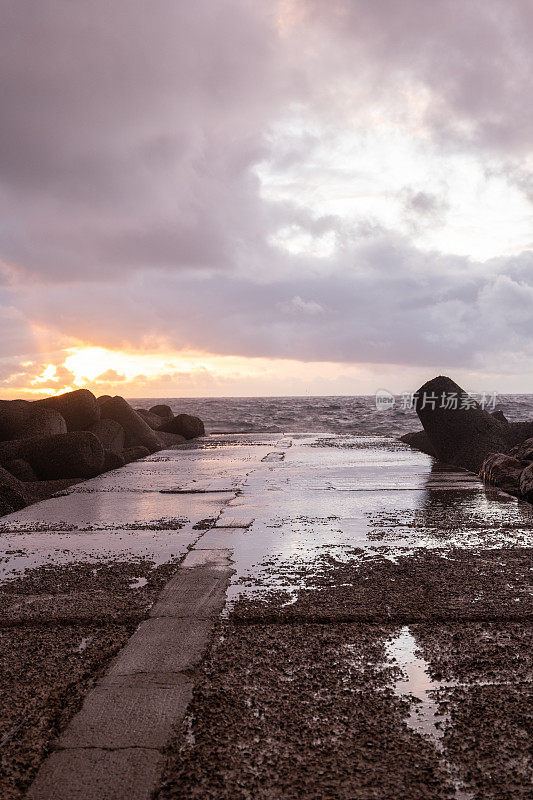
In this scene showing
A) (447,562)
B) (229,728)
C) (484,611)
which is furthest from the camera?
(447,562)

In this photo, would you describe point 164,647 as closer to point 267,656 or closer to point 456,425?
point 267,656

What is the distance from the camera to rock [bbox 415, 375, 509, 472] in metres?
10.9

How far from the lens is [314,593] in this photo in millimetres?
3709

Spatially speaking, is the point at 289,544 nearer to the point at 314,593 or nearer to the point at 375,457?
the point at 314,593

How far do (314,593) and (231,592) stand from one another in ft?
1.59

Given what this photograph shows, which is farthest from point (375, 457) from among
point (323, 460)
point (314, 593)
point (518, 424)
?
point (314, 593)

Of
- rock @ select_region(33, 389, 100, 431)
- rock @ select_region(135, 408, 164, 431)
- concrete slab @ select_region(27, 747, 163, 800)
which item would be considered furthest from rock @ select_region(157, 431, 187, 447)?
concrete slab @ select_region(27, 747, 163, 800)

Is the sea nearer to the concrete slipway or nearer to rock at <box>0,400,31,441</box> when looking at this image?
rock at <box>0,400,31,441</box>

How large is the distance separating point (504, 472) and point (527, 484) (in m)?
1.19

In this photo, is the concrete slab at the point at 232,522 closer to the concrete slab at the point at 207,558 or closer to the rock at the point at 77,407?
the concrete slab at the point at 207,558

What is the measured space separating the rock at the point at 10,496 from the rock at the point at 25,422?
3912mm

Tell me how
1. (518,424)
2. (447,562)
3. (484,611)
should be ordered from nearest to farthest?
1. (484,611)
2. (447,562)
3. (518,424)

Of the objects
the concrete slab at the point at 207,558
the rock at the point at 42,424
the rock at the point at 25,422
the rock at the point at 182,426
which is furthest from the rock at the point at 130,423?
the concrete slab at the point at 207,558

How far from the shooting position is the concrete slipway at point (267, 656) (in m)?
1.97
